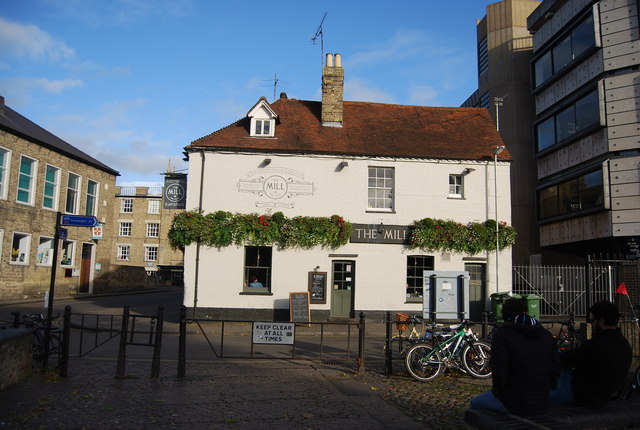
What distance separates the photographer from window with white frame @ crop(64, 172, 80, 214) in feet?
98.7

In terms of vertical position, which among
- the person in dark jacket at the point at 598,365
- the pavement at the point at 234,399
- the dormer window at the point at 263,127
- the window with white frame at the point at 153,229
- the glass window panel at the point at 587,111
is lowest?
the pavement at the point at 234,399

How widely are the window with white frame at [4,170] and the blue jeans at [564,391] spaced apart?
26921 millimetres

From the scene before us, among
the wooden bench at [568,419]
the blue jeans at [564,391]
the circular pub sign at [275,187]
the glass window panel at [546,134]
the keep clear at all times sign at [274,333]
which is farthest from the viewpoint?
the glass window panel at [546,134]

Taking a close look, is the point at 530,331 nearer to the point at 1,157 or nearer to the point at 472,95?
the point at 1,157

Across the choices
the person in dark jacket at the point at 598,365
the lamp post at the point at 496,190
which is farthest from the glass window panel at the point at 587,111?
the person in dark jacket at the point at 598,365

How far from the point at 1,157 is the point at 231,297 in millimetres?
15258

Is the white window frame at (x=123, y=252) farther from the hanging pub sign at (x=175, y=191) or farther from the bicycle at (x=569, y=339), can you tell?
the bicycle at (x=569, y=339)

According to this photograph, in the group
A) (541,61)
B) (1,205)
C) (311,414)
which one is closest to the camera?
(311,414)

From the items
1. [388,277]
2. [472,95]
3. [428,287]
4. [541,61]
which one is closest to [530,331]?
[428,287]

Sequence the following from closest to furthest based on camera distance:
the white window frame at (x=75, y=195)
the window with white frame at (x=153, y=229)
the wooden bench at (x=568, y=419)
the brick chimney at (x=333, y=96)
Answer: the wooden bench at (x=568, y=419) < the brick chimney at (x=333, y=96) < the white window frame at (x=75, y=195) < the window with white frame at (x=153, y=229)

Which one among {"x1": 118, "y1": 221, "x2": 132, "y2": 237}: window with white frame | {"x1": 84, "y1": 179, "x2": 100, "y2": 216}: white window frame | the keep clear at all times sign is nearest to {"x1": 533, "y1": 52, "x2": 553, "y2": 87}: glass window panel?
the keep clear at all times sign

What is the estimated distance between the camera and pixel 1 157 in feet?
81.8

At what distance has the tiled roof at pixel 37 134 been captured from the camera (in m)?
25.4

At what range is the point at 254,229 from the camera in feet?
61.5
